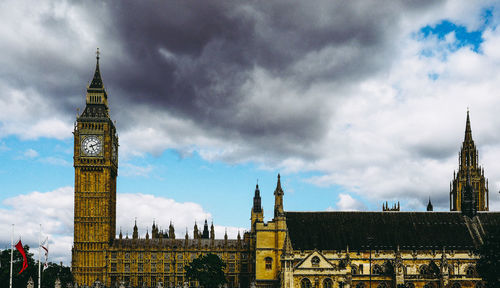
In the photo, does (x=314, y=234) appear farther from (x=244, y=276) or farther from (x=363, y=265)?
(x=244, y=276)

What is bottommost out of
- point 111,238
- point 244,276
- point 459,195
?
point 244,276

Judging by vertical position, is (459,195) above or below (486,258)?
above

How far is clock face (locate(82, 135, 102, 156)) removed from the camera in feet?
439

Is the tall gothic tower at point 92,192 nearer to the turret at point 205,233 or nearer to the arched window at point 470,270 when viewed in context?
the turret at point 205,233

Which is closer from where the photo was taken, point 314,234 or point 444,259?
point 444,259

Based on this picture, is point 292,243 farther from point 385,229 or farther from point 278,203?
point 385,229

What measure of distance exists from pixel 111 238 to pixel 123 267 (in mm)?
7209

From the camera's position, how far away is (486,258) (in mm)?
82312

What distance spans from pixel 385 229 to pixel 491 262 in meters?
28.2

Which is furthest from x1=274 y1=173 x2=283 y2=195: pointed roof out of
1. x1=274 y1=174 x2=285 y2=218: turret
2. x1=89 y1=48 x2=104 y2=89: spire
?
x1=89 y1=48 x2=104 y2=89: spire

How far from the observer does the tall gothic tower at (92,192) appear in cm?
13012

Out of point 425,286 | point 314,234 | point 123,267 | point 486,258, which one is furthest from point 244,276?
point 486,258

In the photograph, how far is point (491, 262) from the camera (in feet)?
266

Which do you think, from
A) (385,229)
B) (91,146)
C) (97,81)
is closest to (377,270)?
(385,229)
